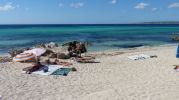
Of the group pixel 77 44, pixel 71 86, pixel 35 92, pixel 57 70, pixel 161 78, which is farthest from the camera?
pixel 77 44

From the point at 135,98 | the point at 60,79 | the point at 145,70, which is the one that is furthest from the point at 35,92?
the point at 145,70

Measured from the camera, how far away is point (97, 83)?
11.5 metres

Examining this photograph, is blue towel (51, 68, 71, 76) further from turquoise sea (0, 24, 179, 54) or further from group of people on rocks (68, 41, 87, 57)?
turquoise sea (0, 24, 179, 54)

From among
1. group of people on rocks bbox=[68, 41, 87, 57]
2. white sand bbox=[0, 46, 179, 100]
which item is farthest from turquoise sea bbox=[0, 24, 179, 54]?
white sand bbox=[0, 46, 179, 100]

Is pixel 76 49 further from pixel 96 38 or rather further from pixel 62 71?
pixel 96 38

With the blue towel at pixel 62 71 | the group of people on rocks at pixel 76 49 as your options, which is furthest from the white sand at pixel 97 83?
the group of people on rocks at pixel 76 49

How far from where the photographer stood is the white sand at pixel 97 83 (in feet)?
31.0

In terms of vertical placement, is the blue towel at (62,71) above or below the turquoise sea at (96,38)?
above

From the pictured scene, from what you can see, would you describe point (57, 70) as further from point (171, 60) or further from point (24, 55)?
point (171, 60)

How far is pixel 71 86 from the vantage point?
11.0 metres

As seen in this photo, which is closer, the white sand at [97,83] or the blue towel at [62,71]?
the white sand at [97,83]

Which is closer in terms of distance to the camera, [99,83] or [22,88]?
[22,88]

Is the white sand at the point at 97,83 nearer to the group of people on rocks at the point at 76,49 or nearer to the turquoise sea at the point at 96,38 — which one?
the group of people on rocks at the point at 76,49

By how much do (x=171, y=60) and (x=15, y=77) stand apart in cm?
984
